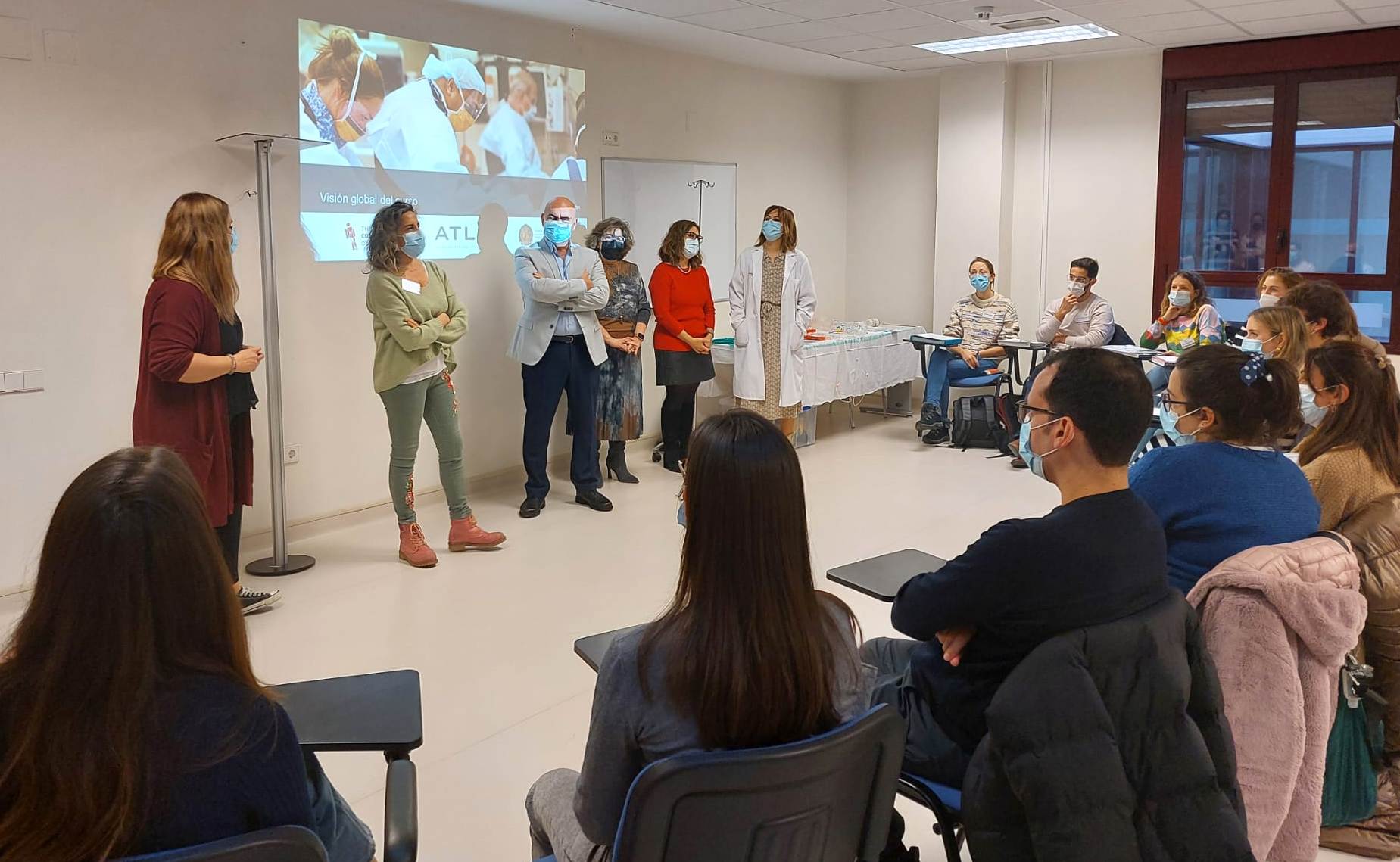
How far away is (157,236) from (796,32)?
3734 millimetres

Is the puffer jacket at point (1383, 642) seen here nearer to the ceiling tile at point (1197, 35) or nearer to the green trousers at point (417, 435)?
the green trousers at point (417, 435)

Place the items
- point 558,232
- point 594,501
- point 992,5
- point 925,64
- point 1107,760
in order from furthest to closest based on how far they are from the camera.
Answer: point 925,64 → point 992,5 → point 594,501 → point 558,232 → point 1107,760

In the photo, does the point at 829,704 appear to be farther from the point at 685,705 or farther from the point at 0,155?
the point at 0,155

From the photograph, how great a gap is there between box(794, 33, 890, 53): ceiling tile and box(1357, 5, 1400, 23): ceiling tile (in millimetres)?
2639

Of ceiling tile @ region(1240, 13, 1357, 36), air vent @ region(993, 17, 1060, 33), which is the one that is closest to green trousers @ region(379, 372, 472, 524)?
air vent @ region(993, 17, 1060, 33)

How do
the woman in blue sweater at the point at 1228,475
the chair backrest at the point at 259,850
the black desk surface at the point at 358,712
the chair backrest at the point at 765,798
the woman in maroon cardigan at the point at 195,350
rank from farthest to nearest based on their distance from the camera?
the woman in maroon cardigan at the point at 195,350
the woman in blue sweater at the point at 1228,475
the black desk surface at the point at 358,712
the chair backrest at the point at 765,798
the chair backrest at the point at 259,850

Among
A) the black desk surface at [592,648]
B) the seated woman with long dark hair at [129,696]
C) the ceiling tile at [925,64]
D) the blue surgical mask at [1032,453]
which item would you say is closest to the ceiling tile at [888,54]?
the ceiling tile at [925,64]

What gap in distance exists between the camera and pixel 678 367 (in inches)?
254

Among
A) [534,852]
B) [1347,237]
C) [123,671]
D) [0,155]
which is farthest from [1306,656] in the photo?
[1347,237]

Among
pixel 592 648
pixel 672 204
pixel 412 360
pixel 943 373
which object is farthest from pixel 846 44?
pixel 592 648

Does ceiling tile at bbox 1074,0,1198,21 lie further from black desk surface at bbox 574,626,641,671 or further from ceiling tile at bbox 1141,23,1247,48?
black desk surface at bbox 574,626,641,671

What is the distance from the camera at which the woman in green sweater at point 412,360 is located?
4.54 meters

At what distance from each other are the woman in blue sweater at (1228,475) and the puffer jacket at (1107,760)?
1.54 ft

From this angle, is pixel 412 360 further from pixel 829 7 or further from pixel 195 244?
pixel 829 7
